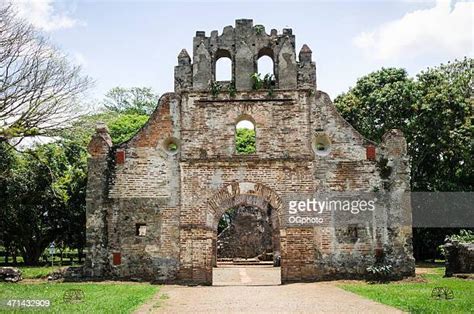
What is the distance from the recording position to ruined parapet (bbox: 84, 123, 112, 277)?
55.2ft

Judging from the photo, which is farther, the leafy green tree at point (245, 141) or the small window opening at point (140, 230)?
the leafy green tree at point (245, 141)

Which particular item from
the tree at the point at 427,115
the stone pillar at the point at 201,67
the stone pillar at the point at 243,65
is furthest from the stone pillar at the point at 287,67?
the tree at the point at 427,115

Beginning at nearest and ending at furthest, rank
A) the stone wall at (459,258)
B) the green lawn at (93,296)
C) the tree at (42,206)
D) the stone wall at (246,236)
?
1. the green lawn at (93,296)
2. the stone wall at (459,258)
3. the tree at (42,206)
4. the stone wall at (246,236)

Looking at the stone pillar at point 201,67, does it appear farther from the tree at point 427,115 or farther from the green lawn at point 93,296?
the tree at point 427,115

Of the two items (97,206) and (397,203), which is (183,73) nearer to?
(97,206)

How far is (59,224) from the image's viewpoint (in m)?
29.9

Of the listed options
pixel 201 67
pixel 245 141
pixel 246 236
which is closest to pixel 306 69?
pixel 201 67

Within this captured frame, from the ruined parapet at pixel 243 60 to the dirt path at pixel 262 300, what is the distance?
21.3ft

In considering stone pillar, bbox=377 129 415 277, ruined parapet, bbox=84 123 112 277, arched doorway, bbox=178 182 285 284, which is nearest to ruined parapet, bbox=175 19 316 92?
ruined parapet, bbox=84 123 112 277

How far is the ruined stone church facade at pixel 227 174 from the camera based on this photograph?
16.5 metres

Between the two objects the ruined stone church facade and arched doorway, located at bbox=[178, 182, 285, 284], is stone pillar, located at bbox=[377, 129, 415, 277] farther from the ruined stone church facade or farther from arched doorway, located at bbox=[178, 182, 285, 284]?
arched doorway, located at bbox=[178, 182, 285, 284]

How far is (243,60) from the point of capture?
1734 cm

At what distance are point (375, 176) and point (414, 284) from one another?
11.9 ft

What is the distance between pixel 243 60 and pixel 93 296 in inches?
353
